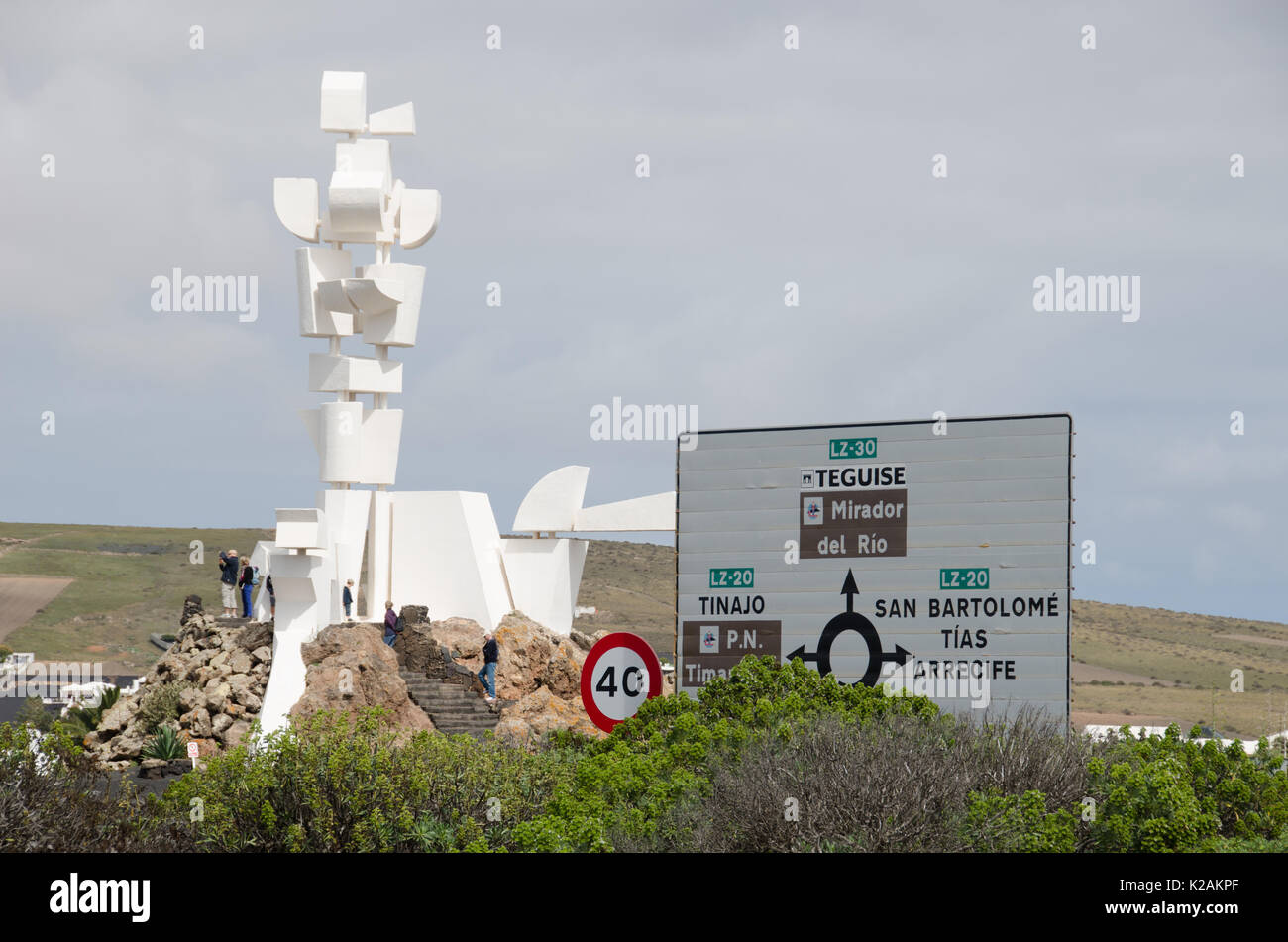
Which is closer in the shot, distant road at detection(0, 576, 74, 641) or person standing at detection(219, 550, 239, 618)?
person standing at detection(219, 550, 239, 618)

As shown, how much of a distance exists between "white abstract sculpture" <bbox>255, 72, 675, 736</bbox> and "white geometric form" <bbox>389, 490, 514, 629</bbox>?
0.02 meters

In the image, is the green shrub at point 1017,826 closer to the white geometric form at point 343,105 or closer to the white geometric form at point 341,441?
the white geometric form at point 341,441

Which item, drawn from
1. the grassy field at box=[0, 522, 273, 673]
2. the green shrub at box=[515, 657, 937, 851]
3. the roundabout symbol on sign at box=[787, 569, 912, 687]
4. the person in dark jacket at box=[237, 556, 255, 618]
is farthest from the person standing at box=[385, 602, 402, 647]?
the grassy field at box=[0, 522, 273, 673]

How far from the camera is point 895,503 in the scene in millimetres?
13648

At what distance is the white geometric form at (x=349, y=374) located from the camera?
28.3 m

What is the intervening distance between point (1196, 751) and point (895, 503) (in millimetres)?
3396

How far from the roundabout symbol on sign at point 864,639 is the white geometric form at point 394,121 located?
59.3 feet

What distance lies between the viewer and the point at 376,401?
28.8 meters

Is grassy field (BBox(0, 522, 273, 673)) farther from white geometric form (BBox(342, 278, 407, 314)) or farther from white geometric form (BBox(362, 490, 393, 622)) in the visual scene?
white geometric form (BBox(342, 278, 407, 314))

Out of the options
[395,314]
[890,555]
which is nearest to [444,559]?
[395,314]

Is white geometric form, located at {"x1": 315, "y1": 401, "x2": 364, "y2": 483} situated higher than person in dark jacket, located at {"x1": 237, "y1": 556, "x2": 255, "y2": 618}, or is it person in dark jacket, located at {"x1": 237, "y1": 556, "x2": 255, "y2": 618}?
white geometric form, located at {"x1": 315, "y1": 401, "x2": 364, "y2": 483}

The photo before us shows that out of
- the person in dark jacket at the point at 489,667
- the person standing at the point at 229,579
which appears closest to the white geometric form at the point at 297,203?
the person standing at the point at 229,579

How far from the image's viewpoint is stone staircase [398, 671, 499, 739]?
25.2 metres
